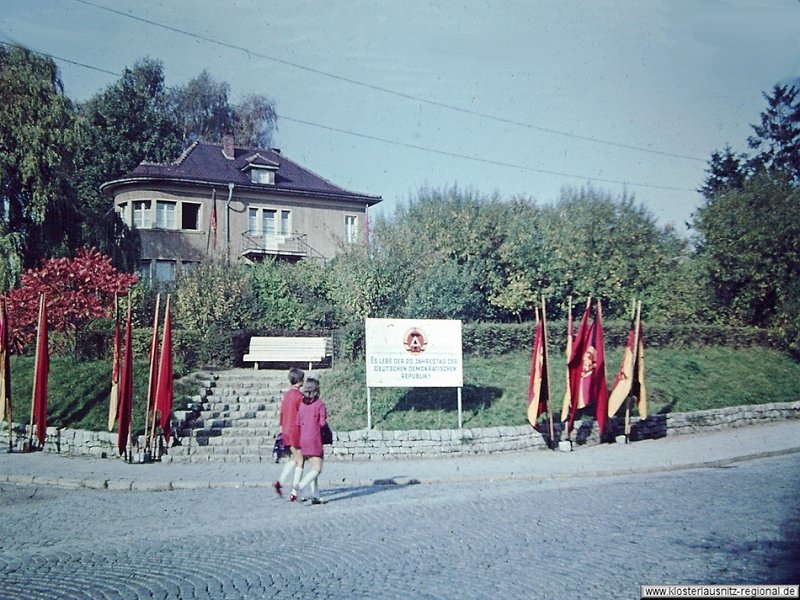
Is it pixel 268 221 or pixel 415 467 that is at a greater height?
pixel 268 221

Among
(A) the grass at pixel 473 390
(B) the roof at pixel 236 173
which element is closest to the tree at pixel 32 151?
(A) the grass at pixel 473 390

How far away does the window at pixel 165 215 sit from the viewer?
39.6m

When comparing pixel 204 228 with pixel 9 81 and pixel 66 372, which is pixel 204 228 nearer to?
pixel 9 81

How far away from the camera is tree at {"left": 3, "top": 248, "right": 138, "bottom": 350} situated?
837 inches

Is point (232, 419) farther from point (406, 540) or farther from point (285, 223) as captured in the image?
point (285, 223)

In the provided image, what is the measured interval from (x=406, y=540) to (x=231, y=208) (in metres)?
35.4

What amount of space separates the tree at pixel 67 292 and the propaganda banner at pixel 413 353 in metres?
8.93

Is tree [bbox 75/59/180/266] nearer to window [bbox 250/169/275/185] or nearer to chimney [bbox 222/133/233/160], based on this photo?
chimney [bbox 222/133/233/160]

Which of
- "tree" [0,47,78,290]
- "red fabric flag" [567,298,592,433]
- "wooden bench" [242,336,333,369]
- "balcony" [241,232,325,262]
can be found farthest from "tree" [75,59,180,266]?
"red fabric flag" [567,298,592,433]

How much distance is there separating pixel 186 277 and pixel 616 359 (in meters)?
15.8

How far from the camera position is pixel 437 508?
10.5 m

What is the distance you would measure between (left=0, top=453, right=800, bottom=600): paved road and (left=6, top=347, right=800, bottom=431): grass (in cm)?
505

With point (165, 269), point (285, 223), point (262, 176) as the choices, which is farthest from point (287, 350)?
point (262, 176)

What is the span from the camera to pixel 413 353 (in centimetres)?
1711
